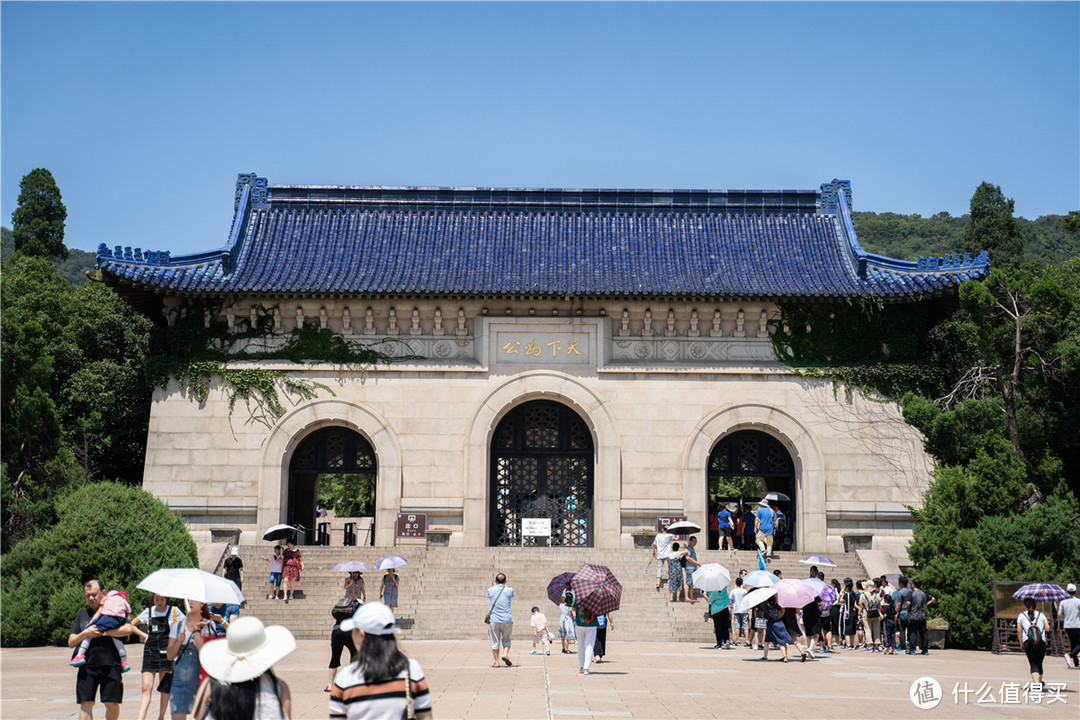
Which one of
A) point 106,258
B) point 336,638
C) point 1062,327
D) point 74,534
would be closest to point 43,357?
point 106,258

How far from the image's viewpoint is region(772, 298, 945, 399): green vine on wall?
26141 millimetres

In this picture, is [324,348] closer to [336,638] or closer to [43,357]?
[43,357]

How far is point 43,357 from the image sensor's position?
76.7 ft

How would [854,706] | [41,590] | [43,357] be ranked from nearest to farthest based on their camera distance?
[854,706] < [41,590] < [43,357]

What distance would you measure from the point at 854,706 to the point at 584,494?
15.2m

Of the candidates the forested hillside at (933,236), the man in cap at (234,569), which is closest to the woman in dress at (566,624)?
the man in cap at (234,569)

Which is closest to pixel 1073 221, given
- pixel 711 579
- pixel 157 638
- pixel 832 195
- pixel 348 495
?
pixel 832 195

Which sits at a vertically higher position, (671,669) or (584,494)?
(584,494)

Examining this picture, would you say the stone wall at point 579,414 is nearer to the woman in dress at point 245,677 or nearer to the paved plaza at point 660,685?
the paved plaza at point 660,685

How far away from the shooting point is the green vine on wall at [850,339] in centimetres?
2614

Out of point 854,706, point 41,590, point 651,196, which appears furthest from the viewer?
point 651,196

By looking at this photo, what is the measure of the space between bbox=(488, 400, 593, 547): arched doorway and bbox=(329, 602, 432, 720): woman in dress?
806 inches

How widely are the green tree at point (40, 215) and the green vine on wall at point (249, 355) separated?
87.0 feet

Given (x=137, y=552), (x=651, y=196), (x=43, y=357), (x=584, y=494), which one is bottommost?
(x=137, y=552)
